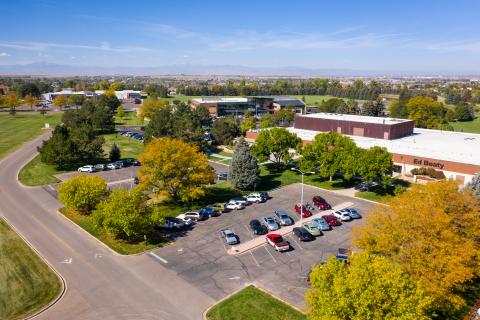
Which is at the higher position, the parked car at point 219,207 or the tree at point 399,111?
the tree at point 399,111

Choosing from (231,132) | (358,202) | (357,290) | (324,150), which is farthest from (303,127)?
(357,290)

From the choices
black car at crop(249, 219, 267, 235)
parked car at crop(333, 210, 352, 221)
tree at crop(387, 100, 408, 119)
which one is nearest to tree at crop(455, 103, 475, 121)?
tree at crop(387, 100, 408, 119)

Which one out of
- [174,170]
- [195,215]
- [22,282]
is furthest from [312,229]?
[22,282]

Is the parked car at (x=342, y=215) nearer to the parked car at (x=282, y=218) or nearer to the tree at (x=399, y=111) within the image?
the parked car at (x=282, y=218)

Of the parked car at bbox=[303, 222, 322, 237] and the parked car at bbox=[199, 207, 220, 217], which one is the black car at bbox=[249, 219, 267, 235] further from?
the parked car at bbox=[199, 207, 220, 217]

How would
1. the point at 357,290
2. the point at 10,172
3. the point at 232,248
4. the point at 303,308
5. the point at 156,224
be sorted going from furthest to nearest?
the point at 10,172 < the point at 156,224 < the point at 232,248 < the point at 303,308 < the point at 357,290

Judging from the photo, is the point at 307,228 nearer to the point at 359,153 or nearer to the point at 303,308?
the point at 303,308

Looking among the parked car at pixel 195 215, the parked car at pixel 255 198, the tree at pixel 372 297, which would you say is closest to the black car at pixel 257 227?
the parked car at pixel 195 215
